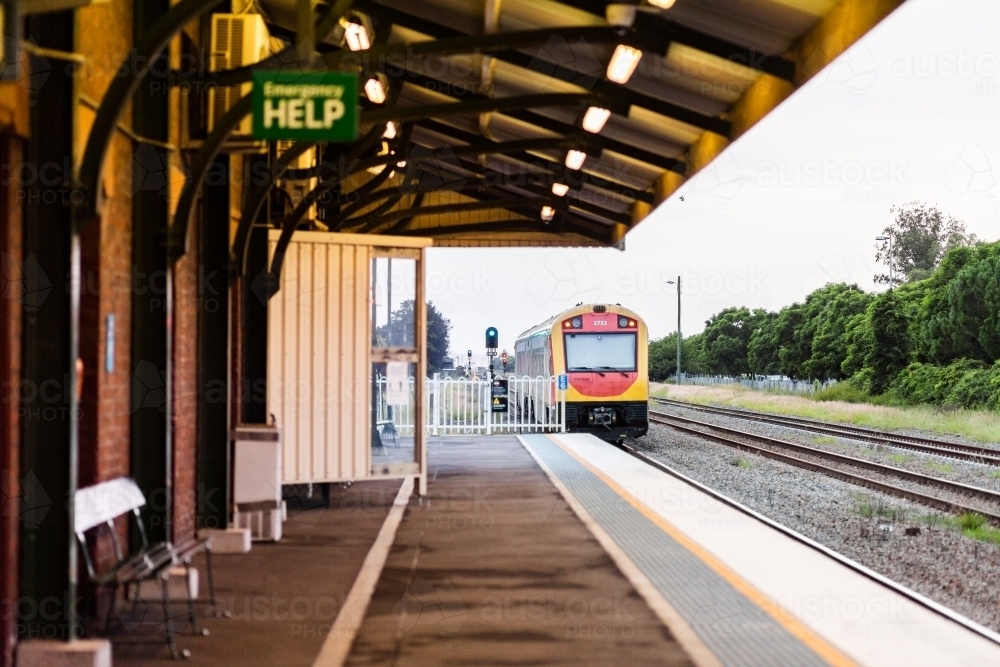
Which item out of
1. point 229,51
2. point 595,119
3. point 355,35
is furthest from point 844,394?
point 229,51

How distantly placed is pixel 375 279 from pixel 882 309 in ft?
111

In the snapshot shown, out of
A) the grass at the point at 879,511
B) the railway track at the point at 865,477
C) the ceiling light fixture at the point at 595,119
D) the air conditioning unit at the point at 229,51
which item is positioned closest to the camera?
the air conditioning unit at the point at 229,51

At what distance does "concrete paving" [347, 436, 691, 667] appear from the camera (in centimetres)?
524

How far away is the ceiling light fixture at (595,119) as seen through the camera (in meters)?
9.84

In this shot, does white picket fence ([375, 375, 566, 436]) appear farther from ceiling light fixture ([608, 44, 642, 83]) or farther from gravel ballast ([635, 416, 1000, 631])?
ceiling light fixture ([608, 44, 642, 83])

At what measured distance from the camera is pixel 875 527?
10.6 meters

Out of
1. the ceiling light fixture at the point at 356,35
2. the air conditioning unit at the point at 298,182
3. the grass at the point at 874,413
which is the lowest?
the grass at the point at 874,413

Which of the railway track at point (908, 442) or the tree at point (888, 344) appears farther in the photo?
Answer: the tree at point (888, 344)

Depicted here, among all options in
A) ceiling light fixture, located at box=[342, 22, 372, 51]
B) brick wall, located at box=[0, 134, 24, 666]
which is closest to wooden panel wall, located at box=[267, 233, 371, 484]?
ceiling light fixture, located at box=[342, 22, 372, 51]

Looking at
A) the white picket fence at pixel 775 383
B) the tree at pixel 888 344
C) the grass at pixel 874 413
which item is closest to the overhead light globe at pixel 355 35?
the grass at pixel 874 413

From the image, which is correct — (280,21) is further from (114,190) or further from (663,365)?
(663,365)

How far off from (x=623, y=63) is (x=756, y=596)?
13.4 ft

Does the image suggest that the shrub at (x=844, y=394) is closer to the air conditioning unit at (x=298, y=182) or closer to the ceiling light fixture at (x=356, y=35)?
the air conditioning unit at (x=298, y=182)

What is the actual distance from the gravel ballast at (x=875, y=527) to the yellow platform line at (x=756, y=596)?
1.59 meters
